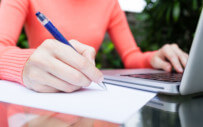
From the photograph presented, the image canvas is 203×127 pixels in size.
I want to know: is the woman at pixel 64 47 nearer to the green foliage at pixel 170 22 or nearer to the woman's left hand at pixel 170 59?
the woman's left hand at pixel 170 59

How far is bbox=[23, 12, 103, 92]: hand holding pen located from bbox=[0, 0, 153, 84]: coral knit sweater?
6 centimetres

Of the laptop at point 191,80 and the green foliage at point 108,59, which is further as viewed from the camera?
the green foliage at point 108,59

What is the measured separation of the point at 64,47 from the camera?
27 cm

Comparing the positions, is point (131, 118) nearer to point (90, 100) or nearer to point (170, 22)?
point (90, 100)

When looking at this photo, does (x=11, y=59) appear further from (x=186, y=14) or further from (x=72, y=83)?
(x=186, y=14)

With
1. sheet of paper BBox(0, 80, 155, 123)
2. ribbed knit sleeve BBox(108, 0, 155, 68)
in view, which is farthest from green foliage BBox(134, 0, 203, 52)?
sheet of paper BBox(0, 80, 155, 123)

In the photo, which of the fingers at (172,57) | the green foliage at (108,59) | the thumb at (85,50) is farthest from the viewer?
the green foliage at (108,59)

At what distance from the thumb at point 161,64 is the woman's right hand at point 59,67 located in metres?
0.35

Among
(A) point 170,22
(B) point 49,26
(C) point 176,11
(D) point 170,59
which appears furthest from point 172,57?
(A) point 170,22

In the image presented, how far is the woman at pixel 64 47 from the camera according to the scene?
0.27 meters

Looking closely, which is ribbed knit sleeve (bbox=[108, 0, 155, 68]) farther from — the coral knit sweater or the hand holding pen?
the hand holding pen

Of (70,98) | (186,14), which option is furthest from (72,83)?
(186,14)

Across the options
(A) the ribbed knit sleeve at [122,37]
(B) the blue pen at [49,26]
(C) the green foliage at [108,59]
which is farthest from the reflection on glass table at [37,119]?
(C) the green foliage at [108,59]

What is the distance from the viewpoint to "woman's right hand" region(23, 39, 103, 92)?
27cm
